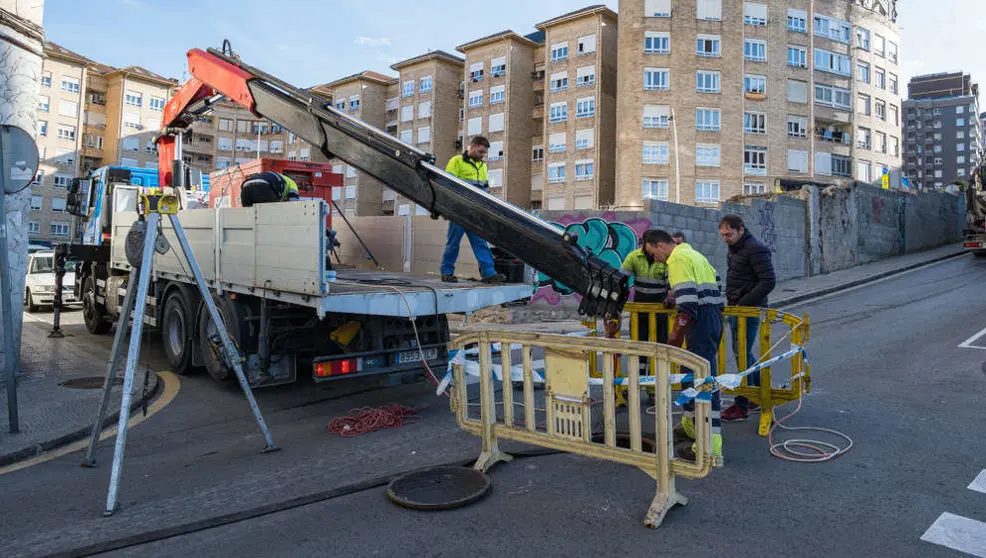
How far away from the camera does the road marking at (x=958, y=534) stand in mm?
3266

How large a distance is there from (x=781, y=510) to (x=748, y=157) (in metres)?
48.6

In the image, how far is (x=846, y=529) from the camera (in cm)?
352

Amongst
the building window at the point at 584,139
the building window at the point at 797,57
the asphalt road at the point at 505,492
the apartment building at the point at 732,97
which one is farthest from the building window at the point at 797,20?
the asphalt road at the point at 505,492

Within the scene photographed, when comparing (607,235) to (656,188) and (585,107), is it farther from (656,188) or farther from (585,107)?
(585,107)

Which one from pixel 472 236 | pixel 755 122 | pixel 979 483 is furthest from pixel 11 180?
pixel 755 122

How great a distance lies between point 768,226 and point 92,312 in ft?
59.9

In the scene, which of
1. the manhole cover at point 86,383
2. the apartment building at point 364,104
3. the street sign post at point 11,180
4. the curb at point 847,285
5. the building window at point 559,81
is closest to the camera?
the street sign post at point 11,180

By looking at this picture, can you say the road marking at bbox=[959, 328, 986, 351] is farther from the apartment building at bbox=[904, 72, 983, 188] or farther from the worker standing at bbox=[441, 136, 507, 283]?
the apartment building at bbox=[904, 72, 983, 188]

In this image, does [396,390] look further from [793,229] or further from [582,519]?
[793,229]

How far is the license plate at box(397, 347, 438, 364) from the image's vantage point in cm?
637

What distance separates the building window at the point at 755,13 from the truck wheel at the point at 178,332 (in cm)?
5107

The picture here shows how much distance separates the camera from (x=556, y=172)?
169 feet

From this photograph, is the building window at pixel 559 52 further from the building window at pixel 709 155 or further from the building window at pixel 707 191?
the building window at pixel 707 191

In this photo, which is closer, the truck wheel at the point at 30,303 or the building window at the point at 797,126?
the truck wheel at the point at 30,303
